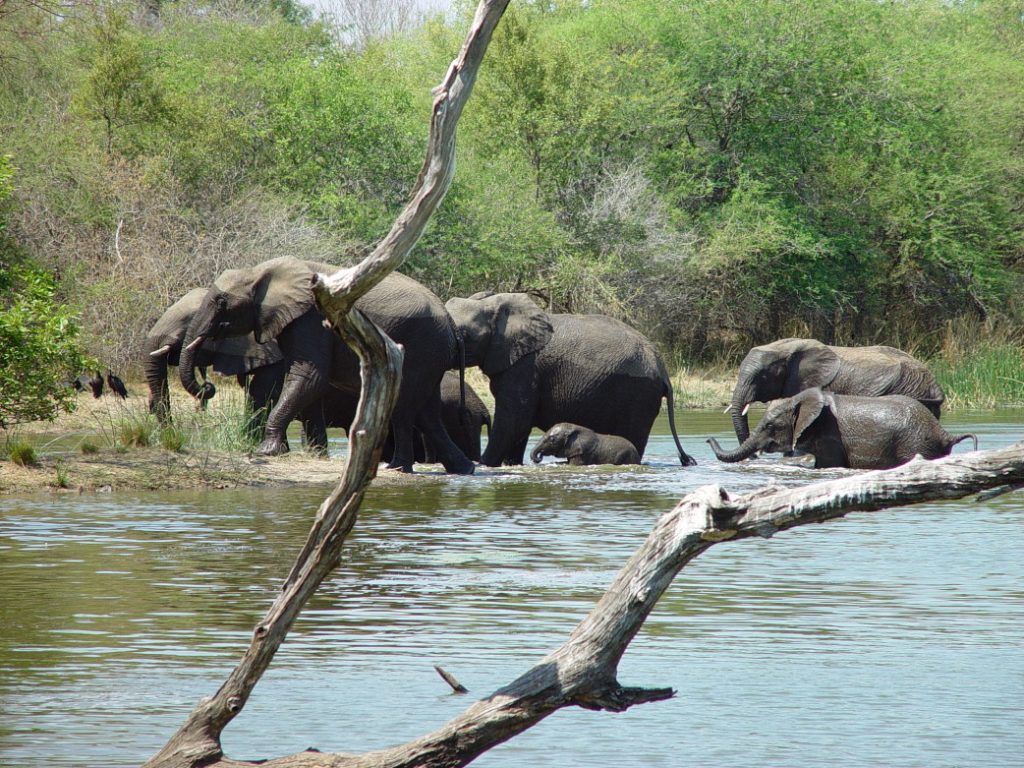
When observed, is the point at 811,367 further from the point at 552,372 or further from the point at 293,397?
the point at 293,397

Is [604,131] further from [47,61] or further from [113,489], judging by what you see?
[113,489]

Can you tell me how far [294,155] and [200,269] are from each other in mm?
6463

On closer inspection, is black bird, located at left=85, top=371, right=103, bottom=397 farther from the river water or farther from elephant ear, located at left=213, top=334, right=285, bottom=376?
the river water

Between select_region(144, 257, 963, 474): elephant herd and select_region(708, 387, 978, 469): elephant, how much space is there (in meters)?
0.02

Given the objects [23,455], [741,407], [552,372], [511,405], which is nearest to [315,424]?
[511,405]

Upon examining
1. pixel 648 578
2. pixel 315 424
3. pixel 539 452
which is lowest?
pixel 539 452

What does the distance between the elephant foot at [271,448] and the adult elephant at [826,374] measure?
768 cm

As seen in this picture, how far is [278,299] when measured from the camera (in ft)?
55.6

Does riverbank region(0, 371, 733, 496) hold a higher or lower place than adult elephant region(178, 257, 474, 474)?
lower

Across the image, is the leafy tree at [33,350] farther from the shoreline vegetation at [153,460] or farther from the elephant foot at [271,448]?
the elephant foot at [271,448]

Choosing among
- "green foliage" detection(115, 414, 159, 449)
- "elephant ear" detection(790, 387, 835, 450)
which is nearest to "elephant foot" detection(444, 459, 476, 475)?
"green foliage" detection(115, 414, 159, 449)

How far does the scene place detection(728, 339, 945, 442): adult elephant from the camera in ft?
74.1

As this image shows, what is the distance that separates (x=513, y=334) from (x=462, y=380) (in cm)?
111

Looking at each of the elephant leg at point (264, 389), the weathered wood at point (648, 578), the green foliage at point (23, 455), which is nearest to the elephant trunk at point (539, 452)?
the elephant leg at point (264, 389)
